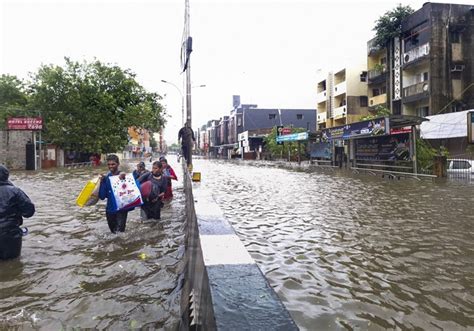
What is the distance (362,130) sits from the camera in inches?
883

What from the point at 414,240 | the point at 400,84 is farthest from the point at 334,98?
the point at 414,240

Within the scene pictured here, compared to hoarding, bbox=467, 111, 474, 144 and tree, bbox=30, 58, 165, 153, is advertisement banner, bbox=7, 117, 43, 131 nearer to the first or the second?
tree, bbox=30, 58, 165, 153

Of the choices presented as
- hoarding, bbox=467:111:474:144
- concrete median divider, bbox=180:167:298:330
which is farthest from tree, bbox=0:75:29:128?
concrete median divider, bbox=180:167:298:330

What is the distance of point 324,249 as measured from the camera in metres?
5.90

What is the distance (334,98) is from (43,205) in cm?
3845

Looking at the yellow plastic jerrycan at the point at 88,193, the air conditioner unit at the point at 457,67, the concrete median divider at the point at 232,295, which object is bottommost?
the concrete median divider at the point at 232,295

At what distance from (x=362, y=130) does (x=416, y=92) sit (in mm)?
10983

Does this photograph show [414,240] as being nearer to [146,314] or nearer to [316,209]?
[316,209]

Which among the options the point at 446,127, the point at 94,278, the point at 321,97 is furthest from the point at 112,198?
the point at 321,97

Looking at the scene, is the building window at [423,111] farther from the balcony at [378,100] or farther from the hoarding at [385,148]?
the hoarding at [385,148]

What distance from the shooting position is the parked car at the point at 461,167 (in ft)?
62.3

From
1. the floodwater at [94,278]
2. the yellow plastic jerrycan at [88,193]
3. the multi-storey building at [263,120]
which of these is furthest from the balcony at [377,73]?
the yellow plastic jerrycan at [88,193]

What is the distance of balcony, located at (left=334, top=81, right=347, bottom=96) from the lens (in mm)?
41156

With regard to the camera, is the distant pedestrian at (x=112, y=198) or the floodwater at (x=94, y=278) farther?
the distant pedestrian at (x=112, y=198)
